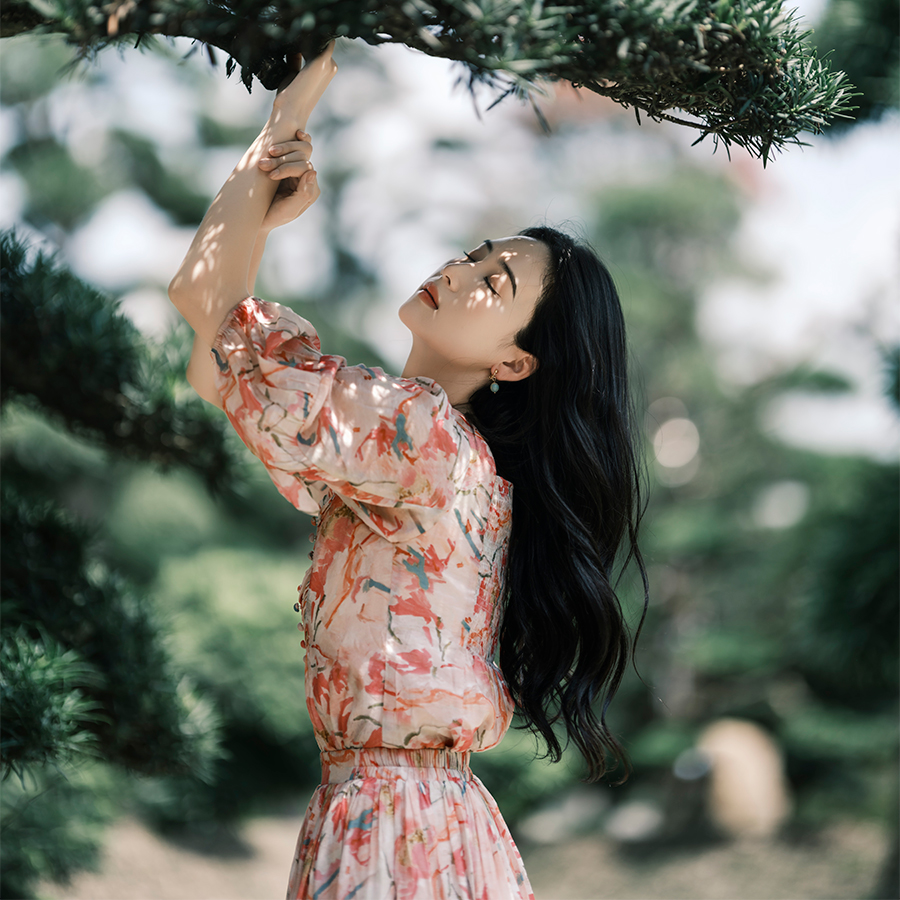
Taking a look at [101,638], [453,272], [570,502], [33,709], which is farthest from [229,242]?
[101,638]

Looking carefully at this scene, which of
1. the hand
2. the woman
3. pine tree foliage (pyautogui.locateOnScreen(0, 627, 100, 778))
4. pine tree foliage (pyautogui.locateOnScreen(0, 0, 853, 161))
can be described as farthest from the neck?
pine tree foliage (pyautogui.locateOnScreen(0, 627, 100, 778))

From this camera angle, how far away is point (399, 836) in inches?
31.2

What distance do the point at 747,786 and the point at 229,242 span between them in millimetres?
3852

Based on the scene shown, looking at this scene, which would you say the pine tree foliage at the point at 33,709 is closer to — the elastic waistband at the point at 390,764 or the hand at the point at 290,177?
the elastic waistband at the point at 390,764

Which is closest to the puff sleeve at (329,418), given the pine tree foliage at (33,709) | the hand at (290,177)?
the hand at (290,177)

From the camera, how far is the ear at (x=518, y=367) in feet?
3.26

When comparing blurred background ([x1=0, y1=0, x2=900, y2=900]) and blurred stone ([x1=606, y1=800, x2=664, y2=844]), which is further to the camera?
blurred stone ([x1=606, y1=800, x2=664, y2=844])

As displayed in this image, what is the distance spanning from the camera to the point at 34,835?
197 cm

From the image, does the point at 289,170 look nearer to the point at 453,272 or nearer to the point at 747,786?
the point at 453,272

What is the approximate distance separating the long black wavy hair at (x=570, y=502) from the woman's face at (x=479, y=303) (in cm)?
2

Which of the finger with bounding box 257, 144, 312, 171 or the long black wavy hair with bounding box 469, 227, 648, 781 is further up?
the finger with bounding box 257, 144, 312, 171

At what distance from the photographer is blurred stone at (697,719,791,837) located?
154 inches

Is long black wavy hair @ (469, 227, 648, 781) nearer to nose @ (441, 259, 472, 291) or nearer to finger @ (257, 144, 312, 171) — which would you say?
nose @ (441, 259, 472, 291)

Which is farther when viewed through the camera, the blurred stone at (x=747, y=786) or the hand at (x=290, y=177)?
the blurred stone at (x=747, y=786)
